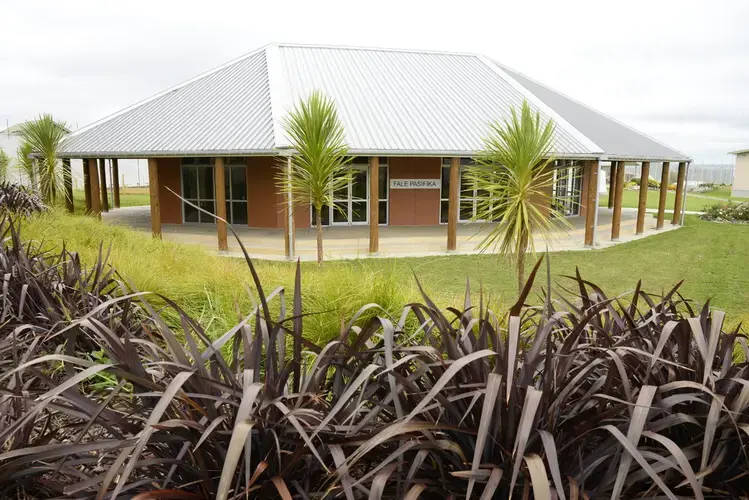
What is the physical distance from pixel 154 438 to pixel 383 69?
69.2 feet

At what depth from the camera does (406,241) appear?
651 inches

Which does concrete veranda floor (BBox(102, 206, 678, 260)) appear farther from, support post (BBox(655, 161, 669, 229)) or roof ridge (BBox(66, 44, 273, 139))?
roof ridge (BBox(66, 44, 273, 139))

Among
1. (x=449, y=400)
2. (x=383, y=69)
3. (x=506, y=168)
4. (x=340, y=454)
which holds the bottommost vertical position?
(x=340, y=454)

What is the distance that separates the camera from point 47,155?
17406 mm

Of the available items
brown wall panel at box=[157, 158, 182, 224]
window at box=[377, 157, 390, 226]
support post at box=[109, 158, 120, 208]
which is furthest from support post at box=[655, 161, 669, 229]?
support post at box=[109, 158, 120, 208]

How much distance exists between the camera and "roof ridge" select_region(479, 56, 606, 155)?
17.3m

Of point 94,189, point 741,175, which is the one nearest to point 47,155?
point 94,189

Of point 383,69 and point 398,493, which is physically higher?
point 383,69

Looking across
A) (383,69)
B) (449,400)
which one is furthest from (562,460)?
(383,69)

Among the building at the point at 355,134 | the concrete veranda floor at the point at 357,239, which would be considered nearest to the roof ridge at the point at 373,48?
the building at the point at 355,134

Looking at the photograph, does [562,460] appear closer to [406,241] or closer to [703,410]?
[703,410]

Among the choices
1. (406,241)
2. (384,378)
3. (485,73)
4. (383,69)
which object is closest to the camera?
(384,378)

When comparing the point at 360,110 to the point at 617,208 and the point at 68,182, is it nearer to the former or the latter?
the point at 617,208

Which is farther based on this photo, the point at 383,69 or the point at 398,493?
the point at 383,69
